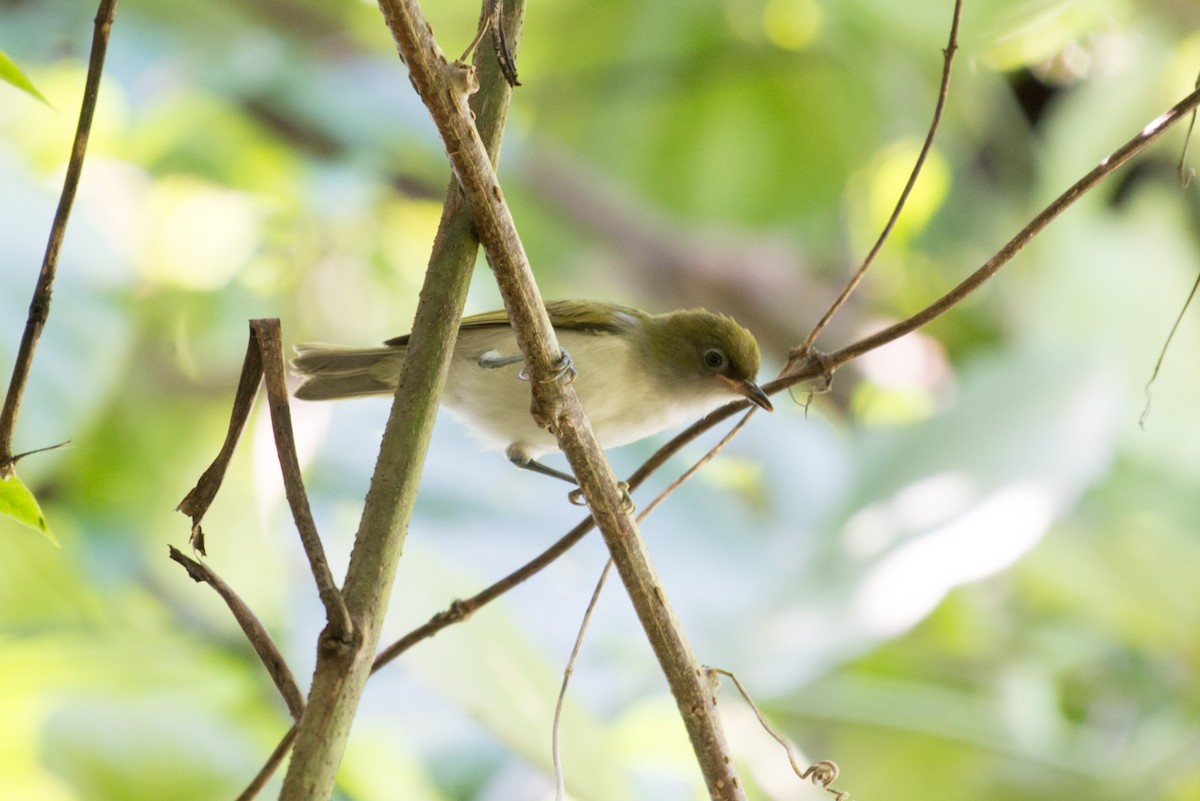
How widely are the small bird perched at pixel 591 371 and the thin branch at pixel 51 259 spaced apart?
1248mm

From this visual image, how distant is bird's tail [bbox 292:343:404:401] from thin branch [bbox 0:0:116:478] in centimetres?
146

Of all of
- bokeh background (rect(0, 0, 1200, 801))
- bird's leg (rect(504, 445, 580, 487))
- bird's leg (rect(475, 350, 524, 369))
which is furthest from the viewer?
bokeh background (rect(0, 0, 1200, 801))

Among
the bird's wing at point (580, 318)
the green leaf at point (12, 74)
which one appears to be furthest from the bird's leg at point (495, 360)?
the green leaf at point (12, 74)

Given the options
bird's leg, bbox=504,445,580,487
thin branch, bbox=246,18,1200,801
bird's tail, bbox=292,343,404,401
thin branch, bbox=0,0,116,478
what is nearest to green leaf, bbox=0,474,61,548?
thin branch, bbox=0,0,116,478

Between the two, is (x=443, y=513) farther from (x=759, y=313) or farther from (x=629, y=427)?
(x=759, y=313)

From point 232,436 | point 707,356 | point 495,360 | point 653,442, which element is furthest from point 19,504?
point 653,442

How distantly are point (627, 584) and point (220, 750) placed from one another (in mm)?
1974

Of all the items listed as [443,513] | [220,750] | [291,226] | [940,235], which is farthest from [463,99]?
[940,235]

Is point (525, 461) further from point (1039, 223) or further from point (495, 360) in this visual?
point (1039, 223)

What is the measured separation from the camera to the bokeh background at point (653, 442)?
2824 mm

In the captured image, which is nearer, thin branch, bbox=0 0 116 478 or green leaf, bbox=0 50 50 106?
green leaf, bbox=0 50 50 106

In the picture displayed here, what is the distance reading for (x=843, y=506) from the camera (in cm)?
343

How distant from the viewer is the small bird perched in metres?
2.43

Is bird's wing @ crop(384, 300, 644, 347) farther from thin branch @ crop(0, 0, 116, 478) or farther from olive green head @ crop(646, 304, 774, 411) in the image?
thin branch @ crop(0, 0, 116, 478)
